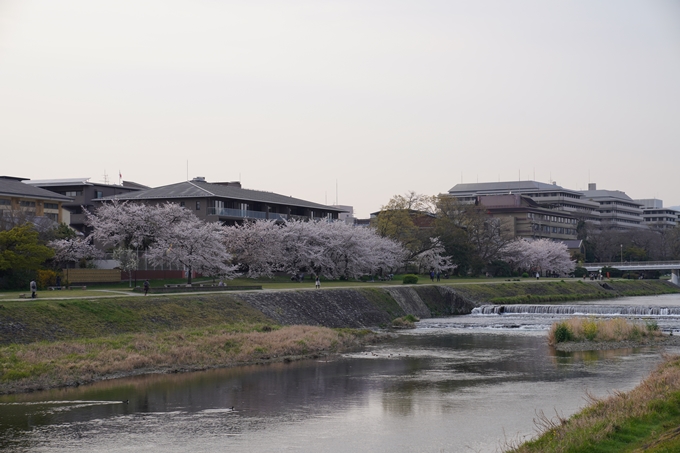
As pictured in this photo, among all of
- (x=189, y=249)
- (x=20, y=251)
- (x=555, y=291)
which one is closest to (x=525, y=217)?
(x=555, y=291)

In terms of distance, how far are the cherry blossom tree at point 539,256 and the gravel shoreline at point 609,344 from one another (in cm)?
6981

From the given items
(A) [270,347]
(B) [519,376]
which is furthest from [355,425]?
(A) [270,347]

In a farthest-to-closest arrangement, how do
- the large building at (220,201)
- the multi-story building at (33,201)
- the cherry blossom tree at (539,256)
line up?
the cherry blossom tree at (539,256), the large building at (220,201), the multi-story building at (33,201)

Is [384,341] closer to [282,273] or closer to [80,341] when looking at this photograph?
[80,341]

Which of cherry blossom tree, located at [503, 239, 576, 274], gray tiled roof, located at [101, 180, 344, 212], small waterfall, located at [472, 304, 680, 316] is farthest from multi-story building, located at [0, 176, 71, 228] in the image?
cherry blossom tree, located at [503, 239, 576, 274]

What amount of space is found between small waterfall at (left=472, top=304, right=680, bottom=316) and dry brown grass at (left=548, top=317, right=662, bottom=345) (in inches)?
665

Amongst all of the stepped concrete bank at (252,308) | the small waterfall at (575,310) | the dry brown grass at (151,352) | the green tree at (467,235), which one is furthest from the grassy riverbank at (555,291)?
the dry brown grass at (151,352)

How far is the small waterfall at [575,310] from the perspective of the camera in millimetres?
58781

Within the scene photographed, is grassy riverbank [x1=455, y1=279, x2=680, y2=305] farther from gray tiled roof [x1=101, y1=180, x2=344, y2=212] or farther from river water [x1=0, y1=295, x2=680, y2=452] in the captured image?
river water [x1=0, y1=295, x2=680, y2=452]

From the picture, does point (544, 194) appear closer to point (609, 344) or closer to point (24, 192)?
point (24, 192)

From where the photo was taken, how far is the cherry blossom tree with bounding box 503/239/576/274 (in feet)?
371

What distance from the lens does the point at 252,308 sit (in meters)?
47.7

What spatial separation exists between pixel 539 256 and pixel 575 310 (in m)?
55.6

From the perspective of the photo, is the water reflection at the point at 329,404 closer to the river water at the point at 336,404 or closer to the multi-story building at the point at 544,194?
the river water at the point at 336,404
